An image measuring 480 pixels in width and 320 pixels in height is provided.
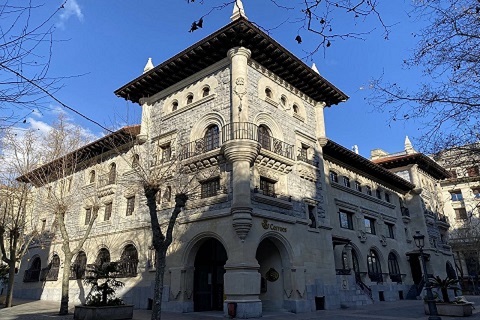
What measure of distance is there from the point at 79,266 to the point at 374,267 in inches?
859

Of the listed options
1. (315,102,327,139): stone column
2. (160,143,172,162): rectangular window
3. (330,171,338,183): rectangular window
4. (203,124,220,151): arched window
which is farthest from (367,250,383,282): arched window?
(160,143,172,162): rectangular window

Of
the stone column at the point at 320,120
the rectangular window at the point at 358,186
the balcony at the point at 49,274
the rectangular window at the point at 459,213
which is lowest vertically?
the balcony at the point at 49,274

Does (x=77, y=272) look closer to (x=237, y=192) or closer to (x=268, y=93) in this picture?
(x=237, y=192)

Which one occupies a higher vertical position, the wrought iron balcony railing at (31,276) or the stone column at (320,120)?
the stone column at (320,120)

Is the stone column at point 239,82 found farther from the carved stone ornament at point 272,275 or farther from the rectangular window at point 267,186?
the carved stone ornament at point 272,275

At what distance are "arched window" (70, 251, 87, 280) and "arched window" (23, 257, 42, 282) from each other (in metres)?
5.90

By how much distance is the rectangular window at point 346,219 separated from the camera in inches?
983

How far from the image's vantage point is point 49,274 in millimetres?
25219

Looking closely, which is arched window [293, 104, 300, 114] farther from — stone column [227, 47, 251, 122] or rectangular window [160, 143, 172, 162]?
rectangular window [160, 143, 172, 162]

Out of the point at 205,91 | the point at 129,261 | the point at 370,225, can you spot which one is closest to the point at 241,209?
the point at 205,91

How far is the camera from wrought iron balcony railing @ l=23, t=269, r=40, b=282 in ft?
89.1

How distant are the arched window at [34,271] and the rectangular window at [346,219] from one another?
78.3ft

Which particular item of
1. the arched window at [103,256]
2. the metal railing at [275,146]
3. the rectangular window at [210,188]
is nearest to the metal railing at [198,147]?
the rectangular window at [210,188]

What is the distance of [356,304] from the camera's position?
2030 centimetres
